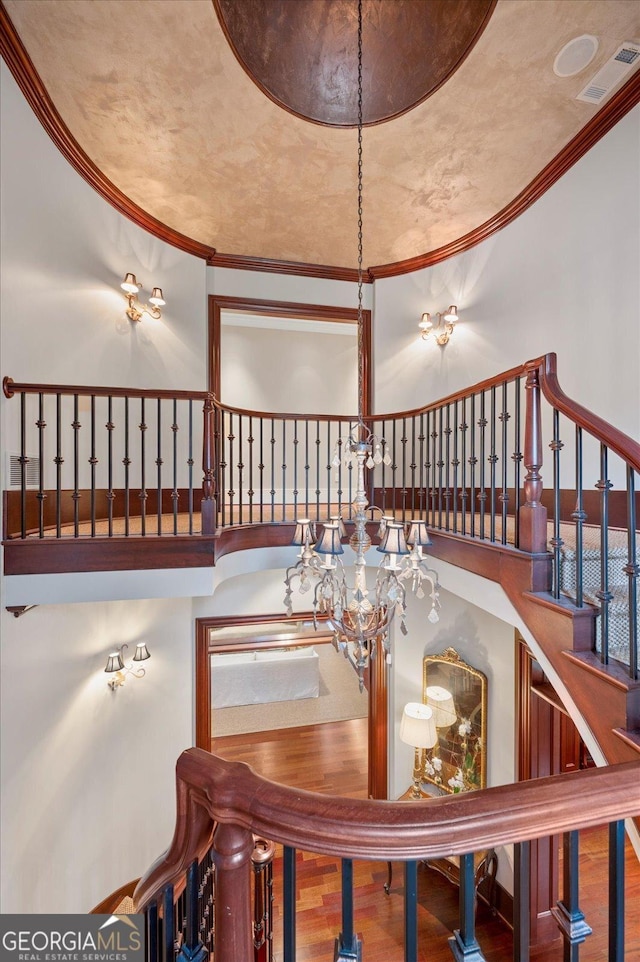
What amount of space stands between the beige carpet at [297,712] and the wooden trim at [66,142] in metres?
6.02

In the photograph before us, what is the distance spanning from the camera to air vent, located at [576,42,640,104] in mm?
2529

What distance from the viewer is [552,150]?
326 centimetres

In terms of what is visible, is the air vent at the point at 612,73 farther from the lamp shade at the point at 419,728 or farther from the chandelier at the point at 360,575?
the lamp shade at the point at 419,728

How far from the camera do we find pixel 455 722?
13.6 feet

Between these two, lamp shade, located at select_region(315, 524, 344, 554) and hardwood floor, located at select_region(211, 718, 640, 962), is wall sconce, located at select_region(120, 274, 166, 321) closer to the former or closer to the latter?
lamp shade, located at select_region(315, 524, 344, 554)

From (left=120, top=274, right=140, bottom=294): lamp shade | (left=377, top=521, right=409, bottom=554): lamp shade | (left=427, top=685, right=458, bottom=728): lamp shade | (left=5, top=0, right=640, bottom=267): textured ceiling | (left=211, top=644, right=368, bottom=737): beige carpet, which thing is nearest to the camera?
(left=377, top=521, right=409, bottom=554): lamp shade

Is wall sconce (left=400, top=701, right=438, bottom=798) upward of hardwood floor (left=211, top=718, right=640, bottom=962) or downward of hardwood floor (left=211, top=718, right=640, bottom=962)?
upward

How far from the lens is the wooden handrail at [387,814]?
670 millimetres

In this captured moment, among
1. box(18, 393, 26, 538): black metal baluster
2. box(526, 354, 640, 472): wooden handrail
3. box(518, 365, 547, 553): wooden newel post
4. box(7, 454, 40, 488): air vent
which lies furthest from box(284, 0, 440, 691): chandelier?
box(7, 454, 40, 488): air vent

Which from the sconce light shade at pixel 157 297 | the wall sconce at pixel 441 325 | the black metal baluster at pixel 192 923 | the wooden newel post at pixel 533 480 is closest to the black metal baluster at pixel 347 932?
the black metal baluster at pixel 192 923

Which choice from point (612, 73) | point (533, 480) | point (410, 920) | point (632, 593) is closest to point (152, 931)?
point (410, 920)

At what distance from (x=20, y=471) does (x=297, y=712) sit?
5.44 meters

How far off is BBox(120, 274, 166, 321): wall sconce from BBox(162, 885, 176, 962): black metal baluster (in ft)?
13.1

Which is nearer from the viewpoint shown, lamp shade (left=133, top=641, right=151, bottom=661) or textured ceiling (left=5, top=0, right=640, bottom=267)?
textured ceiling (left=5, top=0, right=640, bottom=267)
